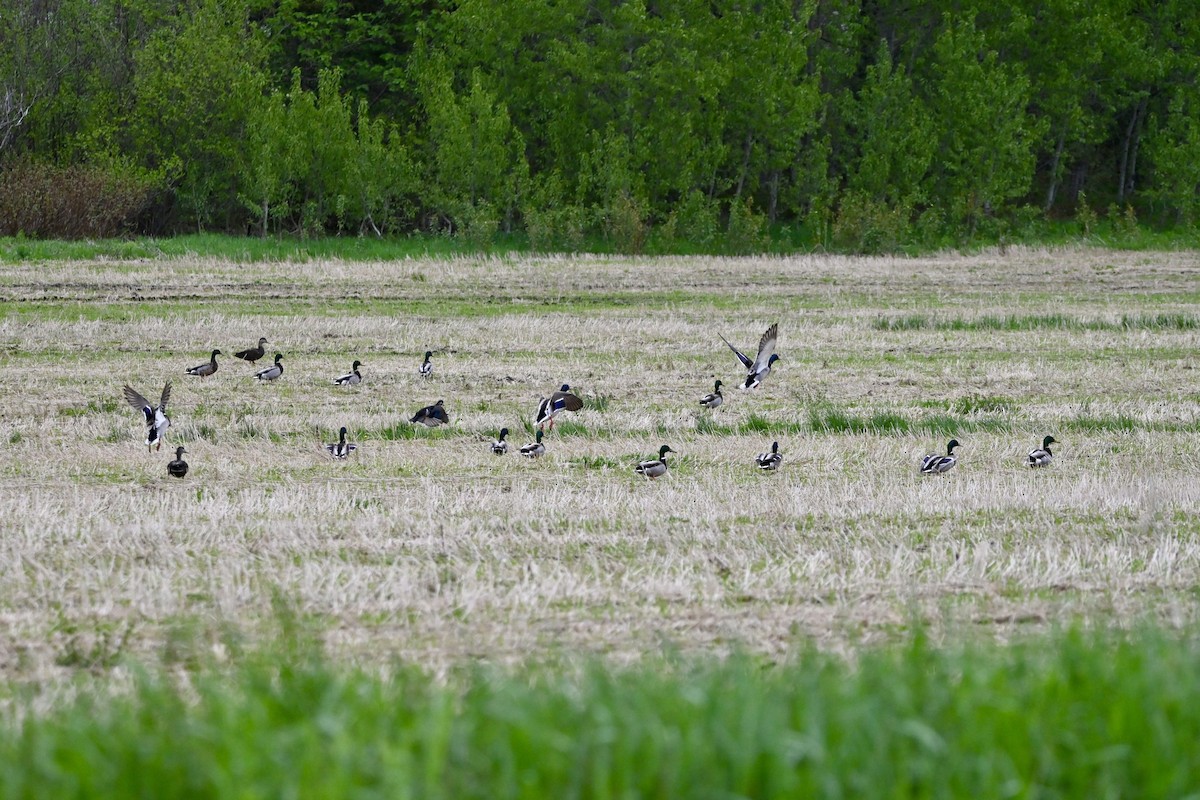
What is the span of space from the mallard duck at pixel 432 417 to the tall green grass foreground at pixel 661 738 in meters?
9.92

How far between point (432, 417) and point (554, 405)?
4.28ft

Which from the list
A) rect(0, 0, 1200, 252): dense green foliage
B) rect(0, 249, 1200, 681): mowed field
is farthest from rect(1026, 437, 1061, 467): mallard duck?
rect(0, 0, 1200, 252): dense green foliage

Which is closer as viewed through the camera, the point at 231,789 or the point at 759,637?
the point at 231,789

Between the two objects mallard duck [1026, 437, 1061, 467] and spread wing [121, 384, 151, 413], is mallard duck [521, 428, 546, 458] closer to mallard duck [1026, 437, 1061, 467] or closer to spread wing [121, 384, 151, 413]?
spread wing [121, 384, 151, 413]

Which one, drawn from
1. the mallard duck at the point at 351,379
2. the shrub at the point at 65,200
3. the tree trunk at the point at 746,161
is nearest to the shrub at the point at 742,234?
the tree trunk at the point at 746,161

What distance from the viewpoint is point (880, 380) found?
18375 mm

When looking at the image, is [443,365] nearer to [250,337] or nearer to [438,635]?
[250,337]

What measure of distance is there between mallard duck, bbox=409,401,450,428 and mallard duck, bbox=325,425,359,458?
1.24 meters

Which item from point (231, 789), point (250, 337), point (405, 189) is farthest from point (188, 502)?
point (405, 189)

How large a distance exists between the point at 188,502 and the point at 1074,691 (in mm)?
7951

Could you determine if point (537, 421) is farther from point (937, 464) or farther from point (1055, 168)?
point (1055, 168)

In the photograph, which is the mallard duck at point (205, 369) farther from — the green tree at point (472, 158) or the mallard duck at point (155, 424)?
the green tree at point (472, 158)

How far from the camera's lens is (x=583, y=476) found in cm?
1313

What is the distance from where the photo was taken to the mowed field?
7570 millimetres
